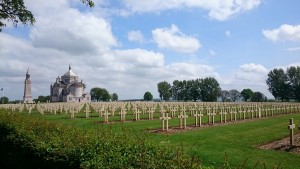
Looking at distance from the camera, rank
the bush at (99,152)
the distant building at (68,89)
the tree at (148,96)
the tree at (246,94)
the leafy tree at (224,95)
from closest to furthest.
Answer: the bush at (99,152)
the leafy tree at (224,95)
the tree at (246,94)
the distant building at (68,89)
the tree at (148,96)

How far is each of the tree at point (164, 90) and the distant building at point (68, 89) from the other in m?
27.9

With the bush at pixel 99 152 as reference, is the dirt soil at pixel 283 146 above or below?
below

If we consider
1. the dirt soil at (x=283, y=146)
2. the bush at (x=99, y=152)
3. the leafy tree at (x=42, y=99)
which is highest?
the leafy tree at (x=42, y=99)

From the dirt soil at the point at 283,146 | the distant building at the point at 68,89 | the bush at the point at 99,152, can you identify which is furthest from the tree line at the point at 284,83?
the bush at the point at 99,152

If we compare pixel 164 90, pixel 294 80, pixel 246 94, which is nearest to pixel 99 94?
pixel 164 90

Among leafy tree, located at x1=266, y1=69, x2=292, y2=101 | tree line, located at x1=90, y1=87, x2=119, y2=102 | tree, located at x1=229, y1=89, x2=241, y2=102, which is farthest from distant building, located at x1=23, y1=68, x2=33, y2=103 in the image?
leafy tree, located at x1=266, y1=69, x2=292, y2=101

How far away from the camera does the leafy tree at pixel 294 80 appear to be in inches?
3504

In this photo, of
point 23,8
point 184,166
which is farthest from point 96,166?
point 23,8

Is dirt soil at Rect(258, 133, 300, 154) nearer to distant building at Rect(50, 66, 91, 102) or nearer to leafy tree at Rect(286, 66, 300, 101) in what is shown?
leafy tree at Rect(286, 66, 300, 101)

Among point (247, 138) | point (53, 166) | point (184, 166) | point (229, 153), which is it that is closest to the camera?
point (184, 166)

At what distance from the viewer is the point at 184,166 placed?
414 centimetres

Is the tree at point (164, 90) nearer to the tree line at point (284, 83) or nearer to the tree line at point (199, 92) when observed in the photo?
the tree line at point (199, 92)

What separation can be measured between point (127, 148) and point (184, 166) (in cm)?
150

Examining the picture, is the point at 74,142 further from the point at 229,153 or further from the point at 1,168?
the point at 229,153
